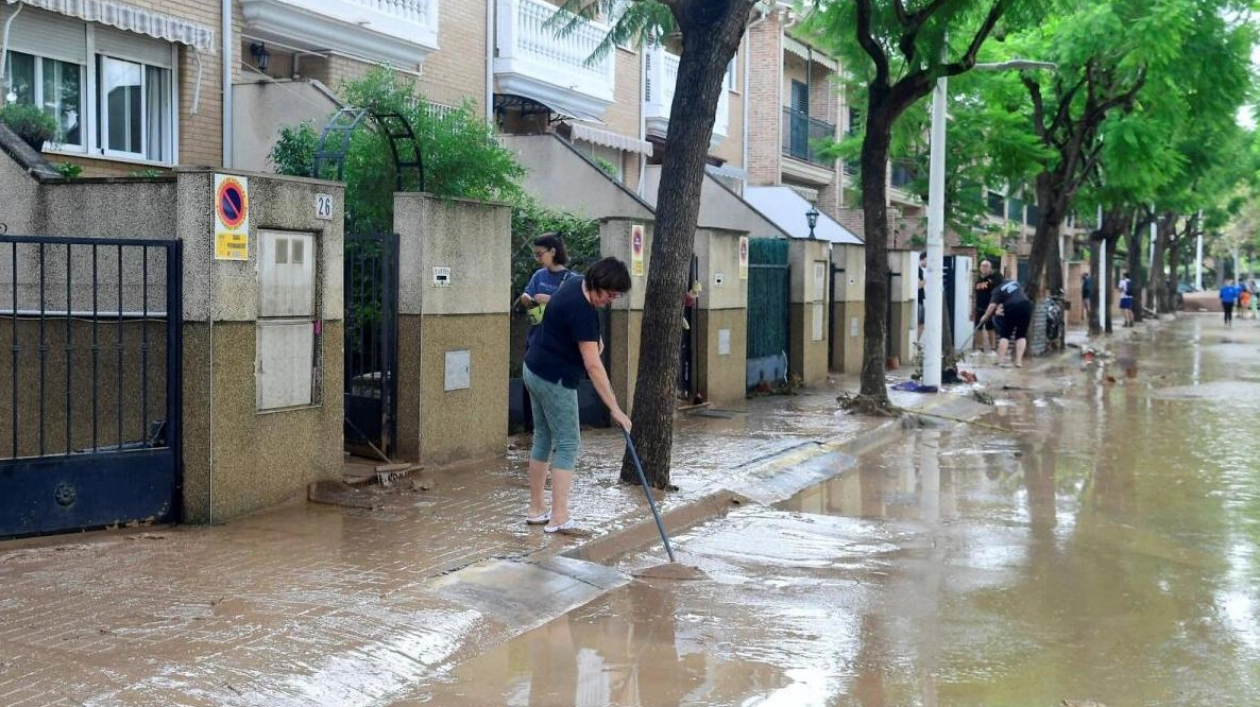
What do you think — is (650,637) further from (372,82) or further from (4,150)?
(372,82)

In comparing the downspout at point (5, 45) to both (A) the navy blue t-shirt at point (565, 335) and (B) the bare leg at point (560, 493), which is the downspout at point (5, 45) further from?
(B) the bare leg at point (560, 493)

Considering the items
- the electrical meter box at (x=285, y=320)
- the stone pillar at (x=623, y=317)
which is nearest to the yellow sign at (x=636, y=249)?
the stone pillar at (x=623, y=317)

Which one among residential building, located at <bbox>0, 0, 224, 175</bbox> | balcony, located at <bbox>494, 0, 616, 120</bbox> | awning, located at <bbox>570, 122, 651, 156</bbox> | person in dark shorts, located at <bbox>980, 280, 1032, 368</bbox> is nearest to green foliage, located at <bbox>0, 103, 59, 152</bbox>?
residential building, located at <bbox>0, 0, 224, 175</bbox>

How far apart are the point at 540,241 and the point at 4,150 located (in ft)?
13.4

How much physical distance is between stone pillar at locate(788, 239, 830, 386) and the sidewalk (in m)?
8.35

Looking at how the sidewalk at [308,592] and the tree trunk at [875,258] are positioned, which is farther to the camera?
the tree trunk at [875,258]

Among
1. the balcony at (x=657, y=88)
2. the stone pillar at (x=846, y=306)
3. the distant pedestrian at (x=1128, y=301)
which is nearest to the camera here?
the stone pillar at (x=846, y=306)

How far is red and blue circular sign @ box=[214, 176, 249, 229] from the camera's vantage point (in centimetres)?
813

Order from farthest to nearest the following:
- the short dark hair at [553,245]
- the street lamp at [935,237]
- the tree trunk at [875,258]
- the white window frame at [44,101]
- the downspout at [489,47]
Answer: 1. the downspout at [489,47]
2. the street lamp at [935,237]
3. the tree trunk at [875,258]
4. the white window frame at [44,101]
5. the short dark hair at [553,245]

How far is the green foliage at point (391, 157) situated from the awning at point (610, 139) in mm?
7295

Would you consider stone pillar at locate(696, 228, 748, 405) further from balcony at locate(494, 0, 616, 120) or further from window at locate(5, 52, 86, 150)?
window at locate(5, 52, 86, 150)

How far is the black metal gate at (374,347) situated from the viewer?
10328 mm

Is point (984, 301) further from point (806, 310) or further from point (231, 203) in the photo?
point (231, 203)

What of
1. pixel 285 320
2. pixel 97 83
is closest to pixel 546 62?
pixel 97 83
